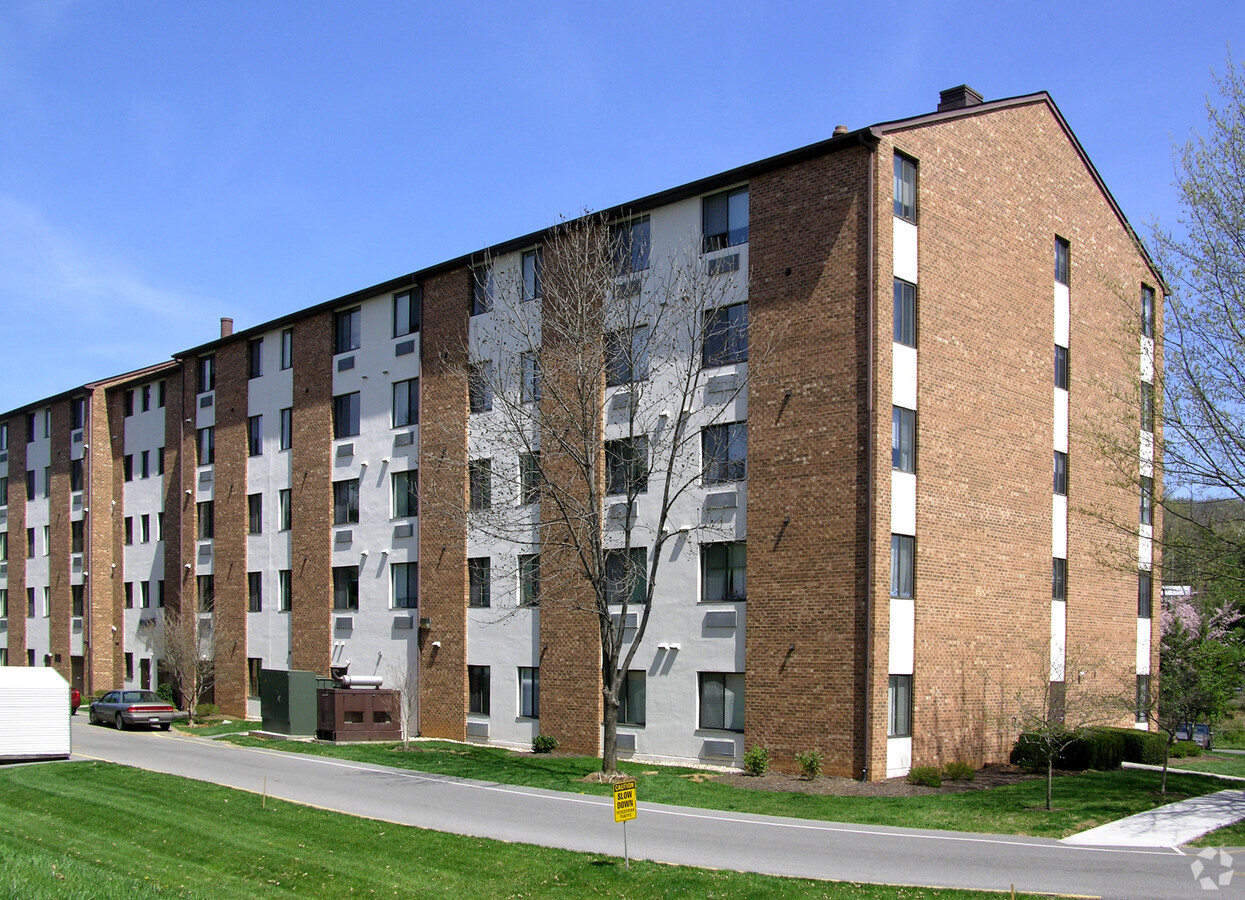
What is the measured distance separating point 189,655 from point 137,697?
262 cm

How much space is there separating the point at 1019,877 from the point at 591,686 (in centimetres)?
1478

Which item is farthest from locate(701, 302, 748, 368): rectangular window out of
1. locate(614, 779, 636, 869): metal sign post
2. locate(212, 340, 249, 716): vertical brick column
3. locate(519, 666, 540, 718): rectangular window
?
locate(212, 340, 249, 716): vertical brick column

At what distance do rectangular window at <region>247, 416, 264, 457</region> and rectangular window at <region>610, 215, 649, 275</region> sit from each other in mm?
18006

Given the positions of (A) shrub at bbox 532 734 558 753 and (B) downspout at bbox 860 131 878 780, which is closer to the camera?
(B) downspout at bbox 860 131 878 780

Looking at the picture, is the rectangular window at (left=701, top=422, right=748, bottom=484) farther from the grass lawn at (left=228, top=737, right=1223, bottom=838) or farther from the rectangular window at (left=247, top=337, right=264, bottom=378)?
the rectangular window at (left=247, top=337, right=264, bottom=378)

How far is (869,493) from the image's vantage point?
22.2 m

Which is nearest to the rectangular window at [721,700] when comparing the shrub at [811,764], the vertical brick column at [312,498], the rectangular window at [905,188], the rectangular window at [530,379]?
the shrub at [811,764]

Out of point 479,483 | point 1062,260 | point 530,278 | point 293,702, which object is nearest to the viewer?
point 479,483

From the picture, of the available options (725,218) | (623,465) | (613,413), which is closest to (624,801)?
(623,465)

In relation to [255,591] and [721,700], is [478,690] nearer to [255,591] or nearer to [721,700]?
[721,700]

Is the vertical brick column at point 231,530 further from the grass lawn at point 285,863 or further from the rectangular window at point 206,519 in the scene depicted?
the grass lawn at point 285,863

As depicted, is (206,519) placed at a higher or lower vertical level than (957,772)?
higher

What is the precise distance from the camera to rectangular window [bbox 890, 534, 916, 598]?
22.7 meters

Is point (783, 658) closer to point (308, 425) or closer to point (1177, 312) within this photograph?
point (1177, 312)
